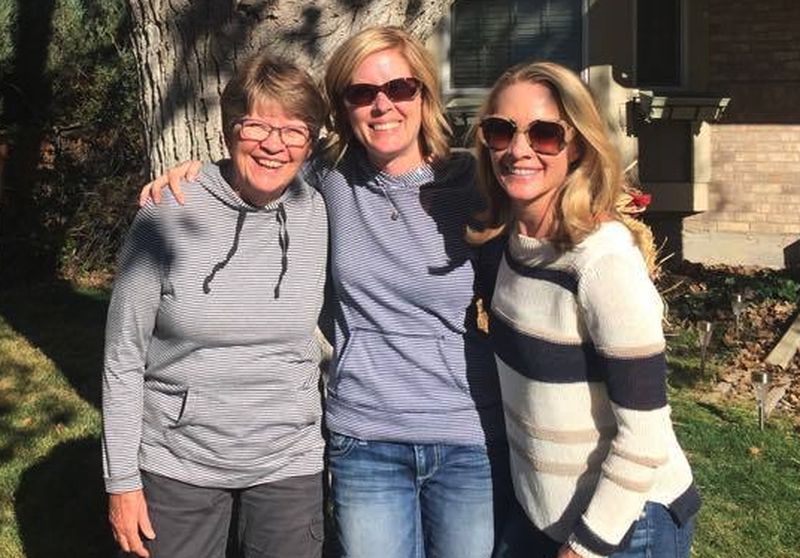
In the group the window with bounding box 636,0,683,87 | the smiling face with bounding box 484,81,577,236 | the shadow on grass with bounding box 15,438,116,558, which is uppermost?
the window with bounding box 636,0,683,87

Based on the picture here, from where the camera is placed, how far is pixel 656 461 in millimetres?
2088

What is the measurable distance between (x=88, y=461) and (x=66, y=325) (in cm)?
350

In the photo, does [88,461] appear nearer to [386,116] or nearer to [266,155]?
[266,155]

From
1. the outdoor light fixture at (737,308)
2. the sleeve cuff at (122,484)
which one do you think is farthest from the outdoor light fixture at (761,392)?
the sleeve cuff at (122,484)

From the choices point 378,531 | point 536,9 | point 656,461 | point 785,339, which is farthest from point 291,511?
point 536,9

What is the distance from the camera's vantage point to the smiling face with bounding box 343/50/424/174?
102 inches

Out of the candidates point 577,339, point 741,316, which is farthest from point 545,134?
point 741,316

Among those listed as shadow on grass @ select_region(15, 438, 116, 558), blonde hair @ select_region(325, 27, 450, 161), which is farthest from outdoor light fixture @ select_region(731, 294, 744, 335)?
blonde hair @ select_region(325, 27, 450, 161)

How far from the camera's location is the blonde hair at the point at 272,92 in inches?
101

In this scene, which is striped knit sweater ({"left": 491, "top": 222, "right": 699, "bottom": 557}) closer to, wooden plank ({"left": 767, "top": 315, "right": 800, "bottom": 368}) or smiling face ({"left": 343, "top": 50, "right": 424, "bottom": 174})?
smiling face ({"left": 343, "top": 50, "right": 424, "bottom": 174})

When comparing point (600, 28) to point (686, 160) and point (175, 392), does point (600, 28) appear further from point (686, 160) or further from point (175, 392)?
point (175, 392)

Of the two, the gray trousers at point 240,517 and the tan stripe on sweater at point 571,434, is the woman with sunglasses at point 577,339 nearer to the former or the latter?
the tan stripe on sweater at point 571,434

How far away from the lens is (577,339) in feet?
7.06

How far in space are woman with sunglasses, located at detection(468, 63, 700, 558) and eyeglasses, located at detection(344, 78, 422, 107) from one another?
27 centimetres
